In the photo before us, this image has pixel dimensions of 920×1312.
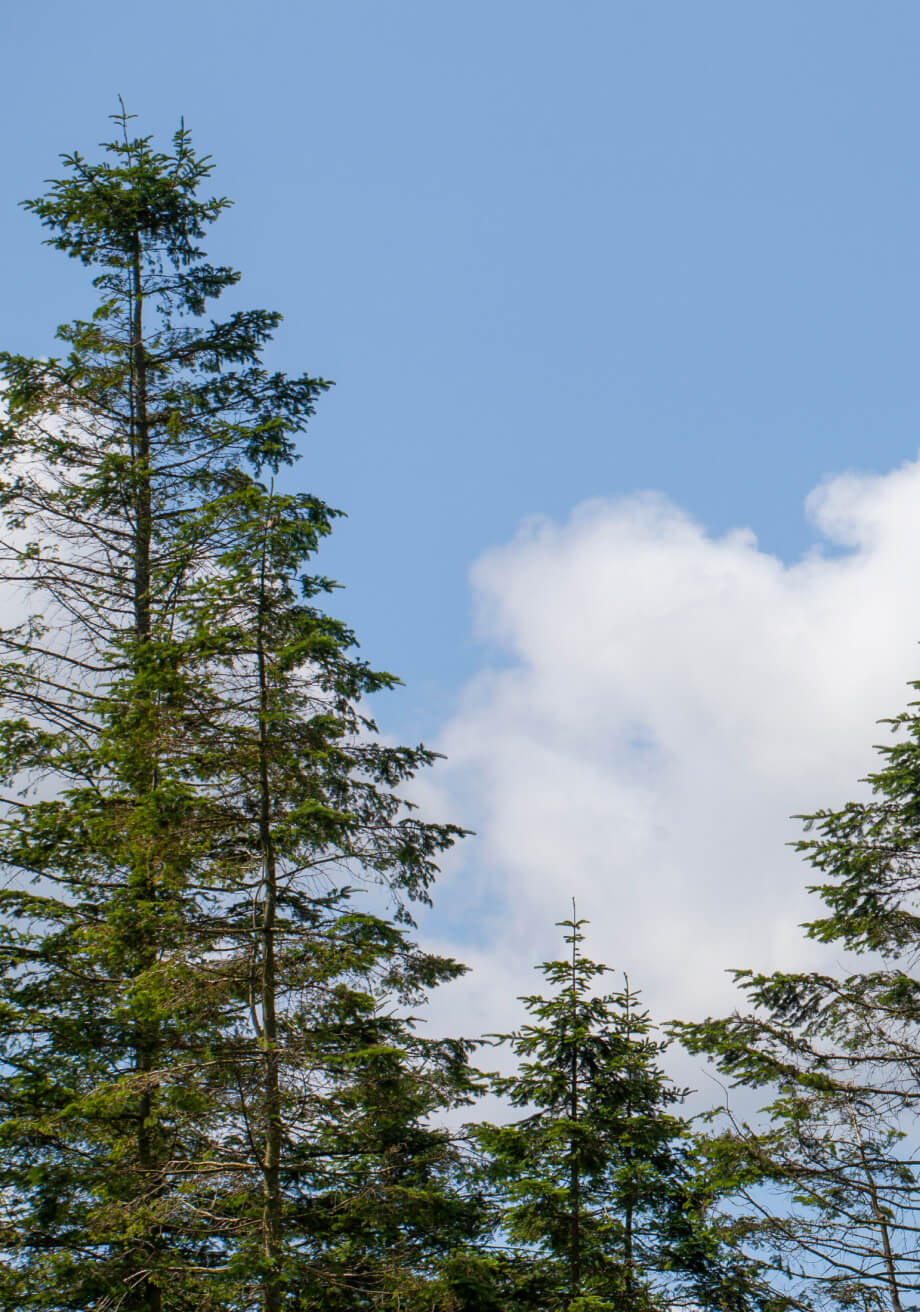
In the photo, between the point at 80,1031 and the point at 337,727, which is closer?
the point at 337,727

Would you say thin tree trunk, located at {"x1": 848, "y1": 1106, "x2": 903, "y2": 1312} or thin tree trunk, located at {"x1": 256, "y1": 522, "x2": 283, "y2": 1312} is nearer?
thin tree trunk, located at {"x1": 256, "y1": 522, "x2": 283, "y2": 1312}

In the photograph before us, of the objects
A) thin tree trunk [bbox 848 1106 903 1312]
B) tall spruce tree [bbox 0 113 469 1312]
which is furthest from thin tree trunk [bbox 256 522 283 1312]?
thin tree trunk [bbox 848 1106 903 1312]

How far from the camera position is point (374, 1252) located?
1127 cm

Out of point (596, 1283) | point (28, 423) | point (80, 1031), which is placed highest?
point (28, 423)

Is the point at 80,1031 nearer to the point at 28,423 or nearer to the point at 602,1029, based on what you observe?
the point at 602,1029

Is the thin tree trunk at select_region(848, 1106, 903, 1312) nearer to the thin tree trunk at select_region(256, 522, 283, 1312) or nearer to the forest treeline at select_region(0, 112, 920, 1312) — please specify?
the forest treeline at select_region(0, 112, 920, 1312)

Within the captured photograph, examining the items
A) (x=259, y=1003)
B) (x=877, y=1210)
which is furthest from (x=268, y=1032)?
(x=877, y=1210)

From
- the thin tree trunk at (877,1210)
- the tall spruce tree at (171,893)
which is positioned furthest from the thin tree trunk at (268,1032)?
the thin tree trunk at (877,1210)

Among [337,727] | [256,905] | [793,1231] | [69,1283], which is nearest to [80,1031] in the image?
[69,1283]

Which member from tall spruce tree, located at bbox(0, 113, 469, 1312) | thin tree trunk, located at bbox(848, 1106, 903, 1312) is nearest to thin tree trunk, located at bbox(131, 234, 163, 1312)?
tall spruce tree, located at bbox(0, 113, 469, 1312)

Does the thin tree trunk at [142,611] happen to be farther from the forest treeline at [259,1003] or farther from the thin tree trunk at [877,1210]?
the thin tree trunk at [877,1210]

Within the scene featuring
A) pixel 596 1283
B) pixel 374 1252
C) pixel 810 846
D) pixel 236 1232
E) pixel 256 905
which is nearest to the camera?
pixel 236 1232

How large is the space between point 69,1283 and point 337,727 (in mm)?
6263

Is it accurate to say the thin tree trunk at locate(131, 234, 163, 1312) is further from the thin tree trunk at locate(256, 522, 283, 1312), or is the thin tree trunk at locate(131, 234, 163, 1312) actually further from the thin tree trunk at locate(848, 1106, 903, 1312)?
the thin tree trunk at locate(848, 1106, 903, 1312)
